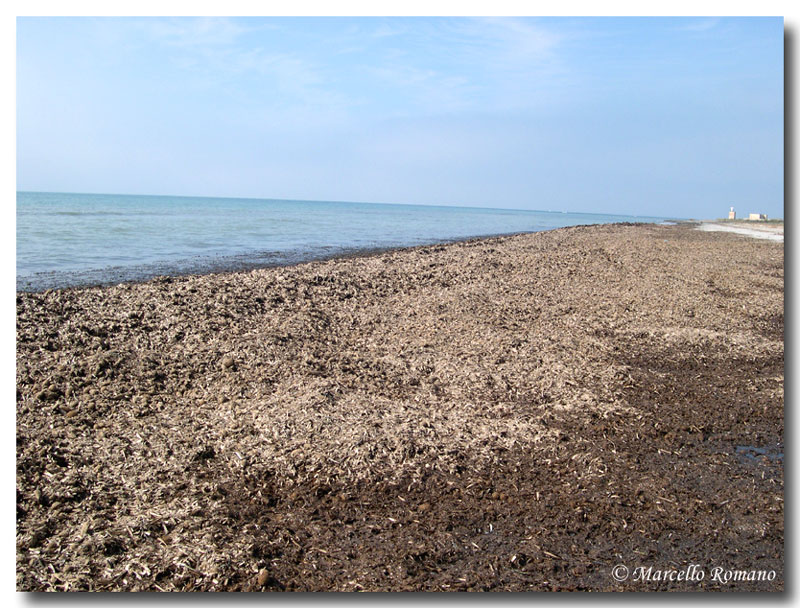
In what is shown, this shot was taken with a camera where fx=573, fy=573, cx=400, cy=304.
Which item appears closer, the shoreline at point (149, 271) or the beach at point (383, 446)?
the beach at point (383, 446)

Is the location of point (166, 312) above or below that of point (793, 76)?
below

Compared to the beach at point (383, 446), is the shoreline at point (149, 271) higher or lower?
higher

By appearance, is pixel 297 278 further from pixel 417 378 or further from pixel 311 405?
pixel 311 405

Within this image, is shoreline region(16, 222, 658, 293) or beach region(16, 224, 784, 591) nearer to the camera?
beach region(16, 224, 784, 591)

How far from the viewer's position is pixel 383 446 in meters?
4.18

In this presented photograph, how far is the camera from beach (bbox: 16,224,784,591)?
2.97 metres

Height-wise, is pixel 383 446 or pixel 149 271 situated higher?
pixel 149 271

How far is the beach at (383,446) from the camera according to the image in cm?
297

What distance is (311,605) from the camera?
2.63 m

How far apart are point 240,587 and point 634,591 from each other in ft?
6.32

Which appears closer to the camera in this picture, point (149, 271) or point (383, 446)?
point (383, 446)

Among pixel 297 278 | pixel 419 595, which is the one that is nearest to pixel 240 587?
pixel 419 595

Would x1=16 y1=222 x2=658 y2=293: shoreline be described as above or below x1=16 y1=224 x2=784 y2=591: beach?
above
